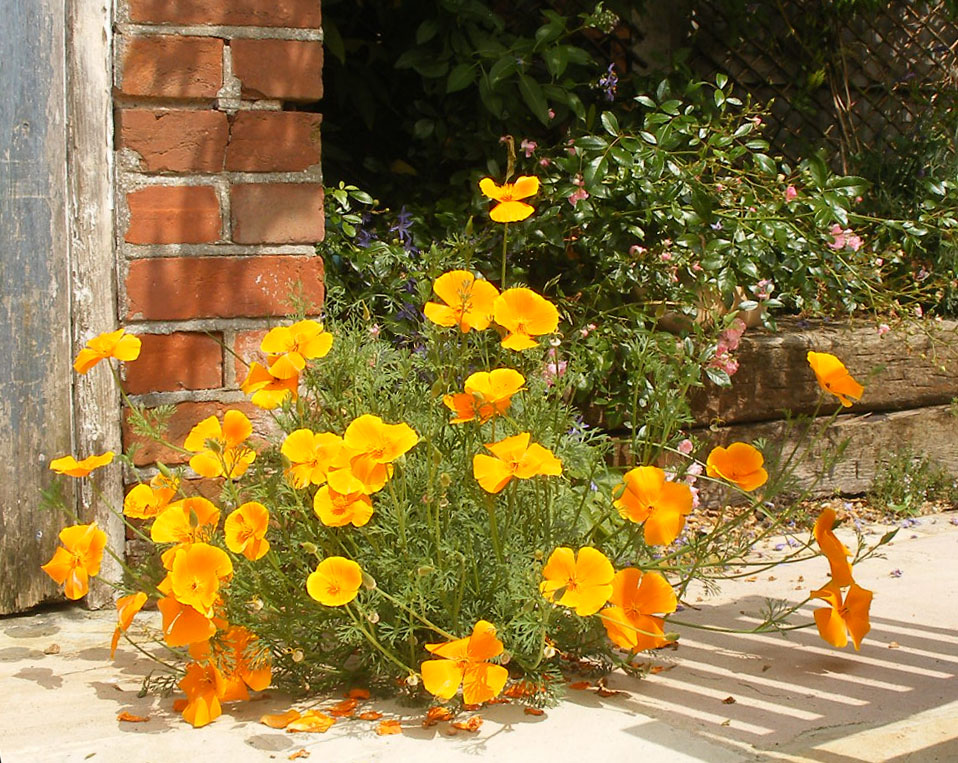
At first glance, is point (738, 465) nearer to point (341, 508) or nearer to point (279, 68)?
point (341, 508)

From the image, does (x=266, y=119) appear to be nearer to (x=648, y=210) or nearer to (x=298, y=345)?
(x=298, y=345)

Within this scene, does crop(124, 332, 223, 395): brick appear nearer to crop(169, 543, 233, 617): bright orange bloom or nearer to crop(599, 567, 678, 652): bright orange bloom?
crop(169, 543, 233, 617): bright orange bloom

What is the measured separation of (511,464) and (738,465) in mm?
397

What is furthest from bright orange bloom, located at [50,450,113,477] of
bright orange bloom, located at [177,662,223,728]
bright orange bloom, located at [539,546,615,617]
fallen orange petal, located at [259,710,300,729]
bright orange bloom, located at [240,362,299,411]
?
bright orange bloom, located at [539,546,615,617]

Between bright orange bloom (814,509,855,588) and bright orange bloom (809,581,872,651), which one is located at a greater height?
bright orange bloom (814,509,855,588)

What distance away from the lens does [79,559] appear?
1855 mm

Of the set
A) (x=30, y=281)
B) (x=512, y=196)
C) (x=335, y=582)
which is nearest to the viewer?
(x=335, y=582)

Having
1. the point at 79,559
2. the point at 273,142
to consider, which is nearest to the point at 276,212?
the point at 273,142

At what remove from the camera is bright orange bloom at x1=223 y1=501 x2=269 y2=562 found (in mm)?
1721

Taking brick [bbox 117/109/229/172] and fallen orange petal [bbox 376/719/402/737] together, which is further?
brick [bbox 117/109/229/172]

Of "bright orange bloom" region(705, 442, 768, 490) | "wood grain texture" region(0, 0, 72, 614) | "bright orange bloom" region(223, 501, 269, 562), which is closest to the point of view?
"bright orange bloom" region(223, 501, 269, 562)

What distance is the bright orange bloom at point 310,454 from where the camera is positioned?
1736 millimetres

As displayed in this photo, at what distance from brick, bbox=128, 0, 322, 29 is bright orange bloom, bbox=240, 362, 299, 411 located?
81 centimetres

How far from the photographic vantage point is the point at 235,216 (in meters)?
2.32
